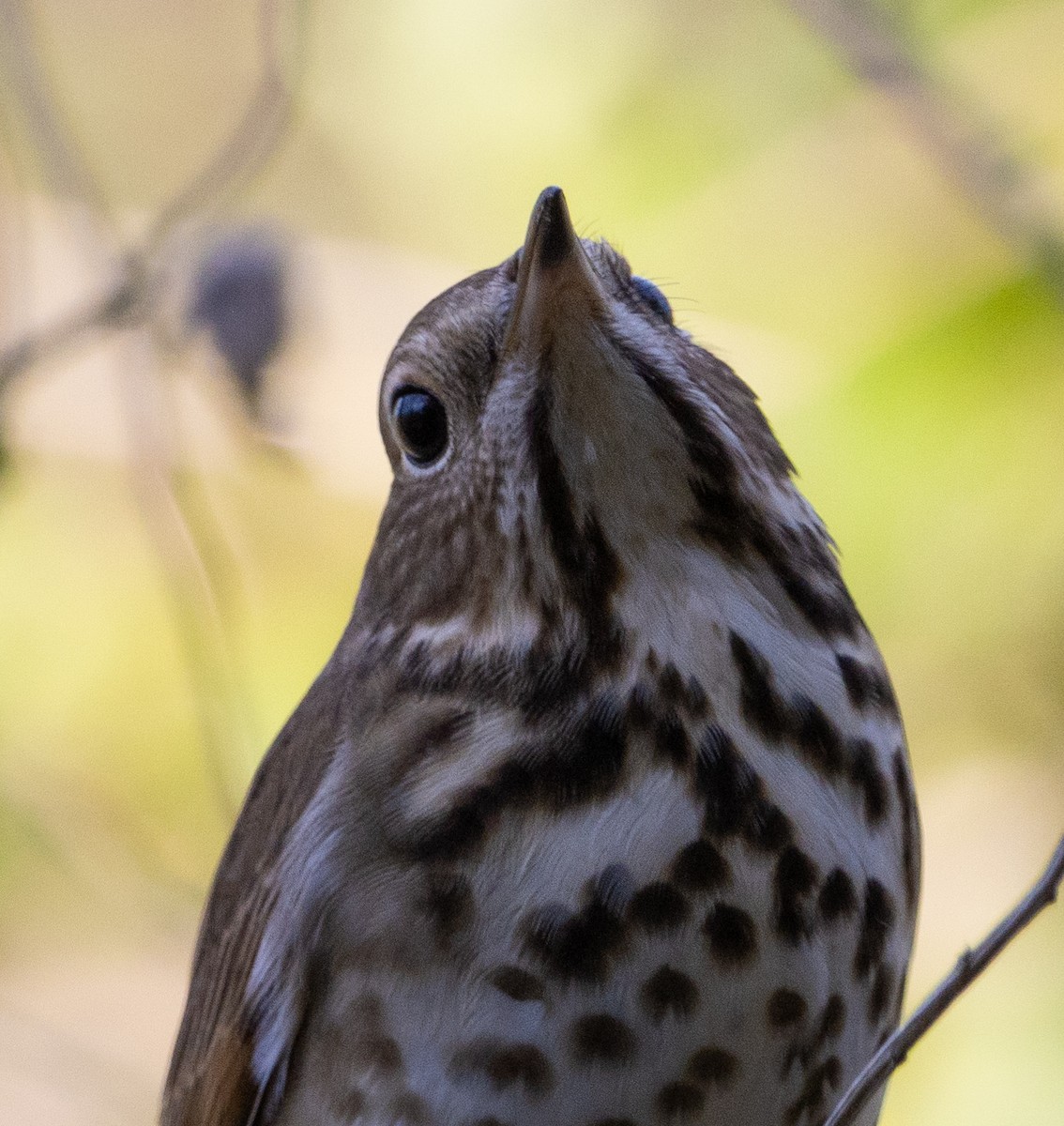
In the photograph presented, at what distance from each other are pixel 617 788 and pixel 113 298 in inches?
55.4

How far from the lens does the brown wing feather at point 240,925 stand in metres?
2.16

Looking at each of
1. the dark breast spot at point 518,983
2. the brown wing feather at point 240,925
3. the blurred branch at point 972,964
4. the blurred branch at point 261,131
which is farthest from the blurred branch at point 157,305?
the blurred branch at point 972,964

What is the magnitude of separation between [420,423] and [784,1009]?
73 cm

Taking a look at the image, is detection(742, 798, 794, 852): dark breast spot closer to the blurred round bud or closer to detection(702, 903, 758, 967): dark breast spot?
detection(702, 903, 758, 967): dark breast spot

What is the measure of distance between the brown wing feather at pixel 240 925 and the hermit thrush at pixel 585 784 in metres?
0.01

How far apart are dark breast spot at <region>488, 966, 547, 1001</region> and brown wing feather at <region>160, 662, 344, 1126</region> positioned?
0.37 metres

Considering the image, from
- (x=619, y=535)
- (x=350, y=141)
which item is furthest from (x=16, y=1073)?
(x=619, y=535)

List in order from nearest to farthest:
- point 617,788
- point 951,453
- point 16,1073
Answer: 1. point 617,788
2. point 951,453
3. point 16,1073

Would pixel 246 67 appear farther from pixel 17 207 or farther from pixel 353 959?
pixel 353 959

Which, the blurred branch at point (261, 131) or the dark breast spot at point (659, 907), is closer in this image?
the dark breast spot at point (659, 907)

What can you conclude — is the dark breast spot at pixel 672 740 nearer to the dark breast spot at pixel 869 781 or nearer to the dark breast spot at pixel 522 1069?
the dark breast spot at pixel 869 781

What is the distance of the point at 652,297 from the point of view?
7.17ft

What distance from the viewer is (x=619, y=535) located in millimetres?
1977

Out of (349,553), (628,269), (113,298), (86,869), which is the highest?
(349,553)
